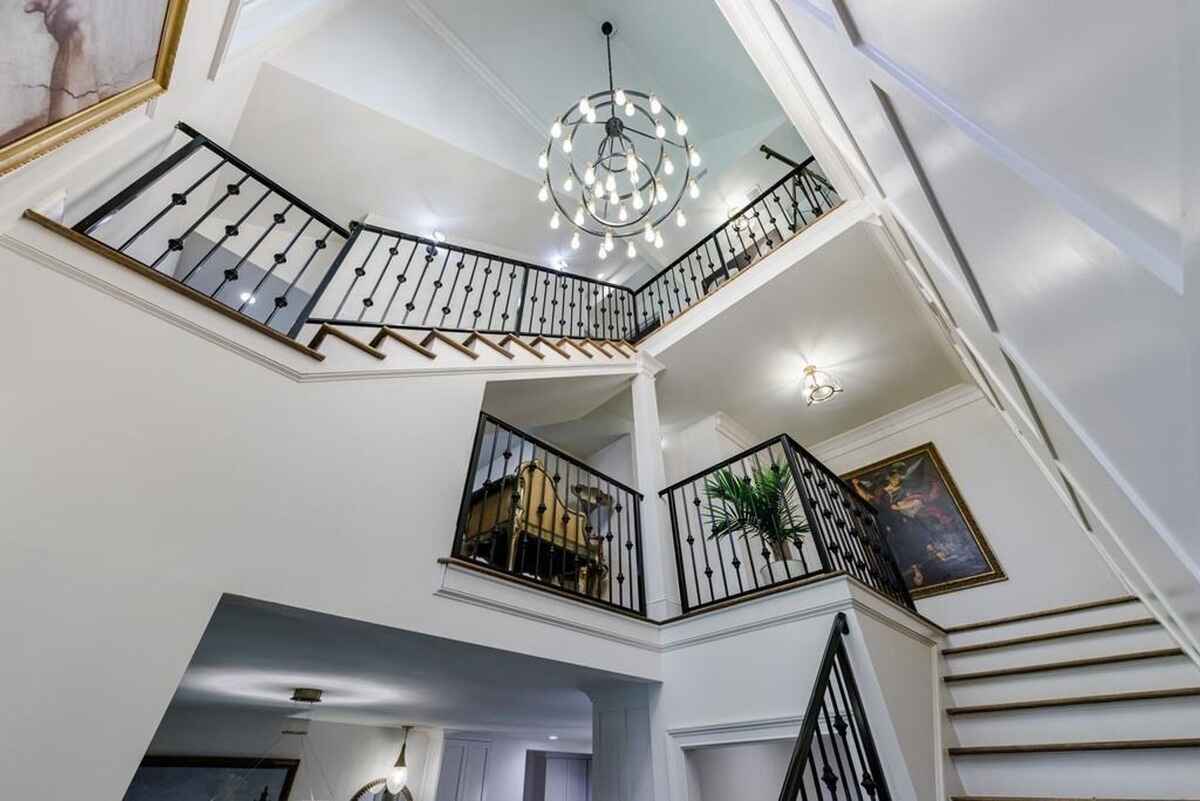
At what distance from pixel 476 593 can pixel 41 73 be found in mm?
2126

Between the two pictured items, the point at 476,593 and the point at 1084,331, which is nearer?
the point at 1084,331

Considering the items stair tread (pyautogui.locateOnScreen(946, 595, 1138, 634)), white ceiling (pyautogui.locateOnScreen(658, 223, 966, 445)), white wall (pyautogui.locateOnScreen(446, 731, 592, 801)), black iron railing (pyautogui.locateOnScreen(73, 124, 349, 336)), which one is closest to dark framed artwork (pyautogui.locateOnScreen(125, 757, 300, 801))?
white wall (pyautogui.locateOnScreen(446, 731, 592, 801))

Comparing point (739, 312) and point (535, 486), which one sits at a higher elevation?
point (739, 312)

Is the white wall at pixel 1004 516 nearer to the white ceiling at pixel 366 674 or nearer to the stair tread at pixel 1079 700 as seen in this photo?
the stair tread at pixel 1079 700

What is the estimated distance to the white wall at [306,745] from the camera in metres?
4.06

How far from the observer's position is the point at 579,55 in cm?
553

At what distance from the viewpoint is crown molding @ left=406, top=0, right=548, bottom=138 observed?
16.1 feet

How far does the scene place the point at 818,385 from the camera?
4.51 metres

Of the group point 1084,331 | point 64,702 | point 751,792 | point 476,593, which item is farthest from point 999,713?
point 64,702

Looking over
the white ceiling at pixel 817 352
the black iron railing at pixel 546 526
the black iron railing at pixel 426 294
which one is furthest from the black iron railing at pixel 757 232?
the black iron railing at pixel 546 526

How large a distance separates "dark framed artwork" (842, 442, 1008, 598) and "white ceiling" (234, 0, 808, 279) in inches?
154

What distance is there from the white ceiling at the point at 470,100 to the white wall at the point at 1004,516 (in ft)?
11.6

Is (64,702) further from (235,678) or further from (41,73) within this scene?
(235,678)

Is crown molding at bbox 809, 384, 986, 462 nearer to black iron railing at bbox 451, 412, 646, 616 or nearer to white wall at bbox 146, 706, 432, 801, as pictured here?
black iron railing at bbox 451, 412, 646, 616
